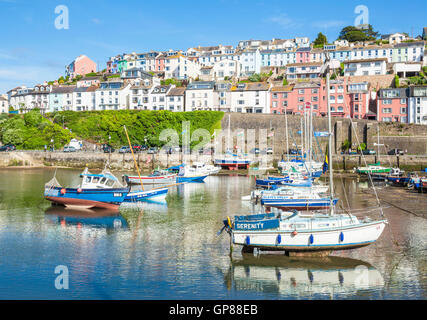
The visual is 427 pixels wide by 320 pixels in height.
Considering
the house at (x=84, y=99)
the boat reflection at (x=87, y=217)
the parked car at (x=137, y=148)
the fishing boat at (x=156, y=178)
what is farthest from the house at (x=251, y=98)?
the boat reflection at (x=87, y=217)

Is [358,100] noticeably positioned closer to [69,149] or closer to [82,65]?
[69,149]

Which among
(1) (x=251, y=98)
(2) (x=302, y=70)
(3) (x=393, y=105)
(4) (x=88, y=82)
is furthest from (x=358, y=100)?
(4) (x=88, y=82)

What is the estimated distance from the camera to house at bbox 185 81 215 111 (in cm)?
6297

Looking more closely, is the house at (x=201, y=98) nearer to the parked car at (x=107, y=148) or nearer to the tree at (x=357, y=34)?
the parked car at (x=107, y=148)

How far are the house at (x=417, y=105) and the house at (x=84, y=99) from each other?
5034 centimetres

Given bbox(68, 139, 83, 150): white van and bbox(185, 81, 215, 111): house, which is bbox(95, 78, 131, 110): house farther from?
bbox(185, 81, 215, 111): house

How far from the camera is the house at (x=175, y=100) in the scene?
6481 centimetres

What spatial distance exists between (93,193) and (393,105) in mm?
46102

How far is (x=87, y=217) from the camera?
22.5 metres

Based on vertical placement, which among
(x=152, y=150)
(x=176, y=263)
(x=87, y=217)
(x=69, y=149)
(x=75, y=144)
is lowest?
(x=176, y=263)

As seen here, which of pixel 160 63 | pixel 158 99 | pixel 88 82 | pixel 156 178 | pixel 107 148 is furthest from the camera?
pixel 160 63

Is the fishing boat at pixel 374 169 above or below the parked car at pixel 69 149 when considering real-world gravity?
below

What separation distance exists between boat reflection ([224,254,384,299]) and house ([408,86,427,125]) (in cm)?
4586

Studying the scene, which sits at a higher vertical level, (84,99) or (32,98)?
(32,98)
